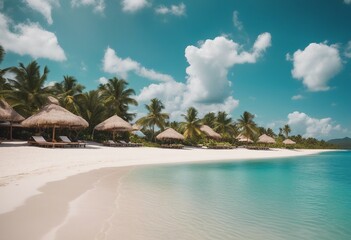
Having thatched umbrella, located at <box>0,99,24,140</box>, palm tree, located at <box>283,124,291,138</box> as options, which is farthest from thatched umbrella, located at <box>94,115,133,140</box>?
palm tree, located at <box>283,124,291,138</box>

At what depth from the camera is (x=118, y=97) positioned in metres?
29.0

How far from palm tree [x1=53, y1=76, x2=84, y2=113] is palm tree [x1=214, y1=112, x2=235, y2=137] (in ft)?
61.9

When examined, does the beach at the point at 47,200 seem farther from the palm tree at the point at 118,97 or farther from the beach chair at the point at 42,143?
the palm tree at the point at 118,97

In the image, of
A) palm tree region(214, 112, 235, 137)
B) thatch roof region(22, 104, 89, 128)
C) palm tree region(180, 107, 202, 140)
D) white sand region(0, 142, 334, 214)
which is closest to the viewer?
white sand region(0, 142, 334, 214)

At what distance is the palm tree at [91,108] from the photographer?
25.9 m

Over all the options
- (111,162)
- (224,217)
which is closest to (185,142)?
(111,162)

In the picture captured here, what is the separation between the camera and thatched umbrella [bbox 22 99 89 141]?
18.5m

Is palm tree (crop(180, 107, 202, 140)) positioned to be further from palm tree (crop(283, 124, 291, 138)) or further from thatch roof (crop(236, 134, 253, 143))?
palm tree (crop(283, 124, 291, 138))

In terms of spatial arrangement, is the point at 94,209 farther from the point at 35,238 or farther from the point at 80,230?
the point at 35,238

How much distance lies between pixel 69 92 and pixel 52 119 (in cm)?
795

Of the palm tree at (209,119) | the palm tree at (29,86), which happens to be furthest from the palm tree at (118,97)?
the palm tree at (209,119)

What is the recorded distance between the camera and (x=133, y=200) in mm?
6566

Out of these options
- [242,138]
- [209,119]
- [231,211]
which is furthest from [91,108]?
[242,138]

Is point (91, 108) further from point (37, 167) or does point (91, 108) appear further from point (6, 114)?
point (37, 167)
